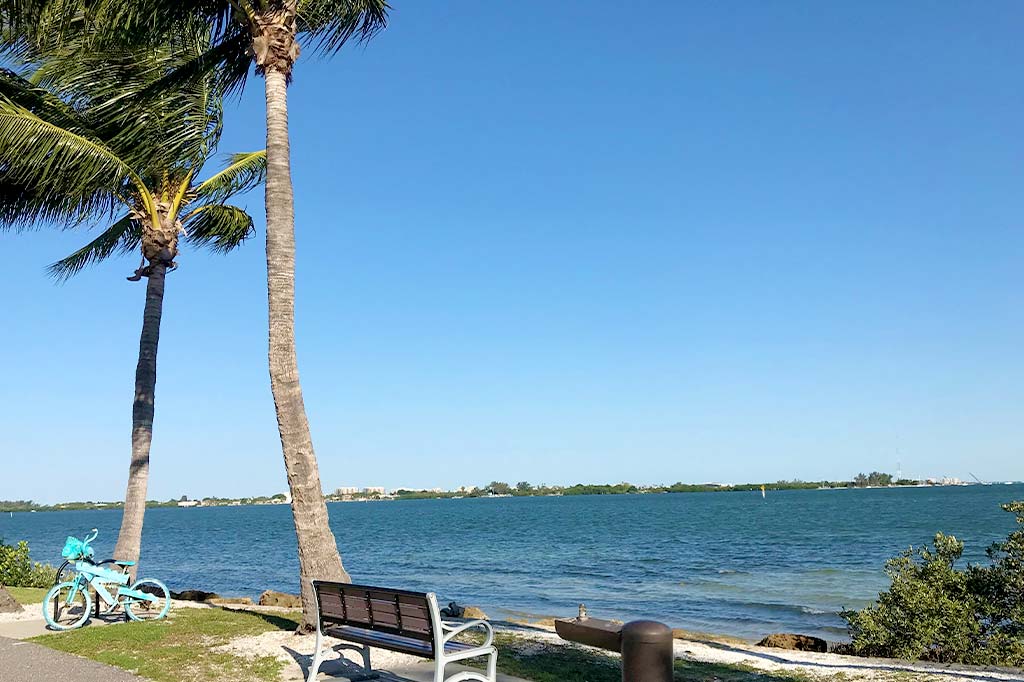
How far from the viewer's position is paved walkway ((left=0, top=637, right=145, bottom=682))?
7.45m

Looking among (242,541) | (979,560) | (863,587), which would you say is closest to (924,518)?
(979,560)

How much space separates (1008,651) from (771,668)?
9.68 feet

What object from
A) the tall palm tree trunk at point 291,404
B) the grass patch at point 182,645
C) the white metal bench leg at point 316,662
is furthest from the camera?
the tall palm tree trunk at point 291,404

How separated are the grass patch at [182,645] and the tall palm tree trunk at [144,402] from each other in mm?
2595

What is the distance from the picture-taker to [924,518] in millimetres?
68188

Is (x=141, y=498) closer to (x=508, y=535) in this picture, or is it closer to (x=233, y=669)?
(x=233, y=669)

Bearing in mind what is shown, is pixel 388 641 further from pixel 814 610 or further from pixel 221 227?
pixel 814 610

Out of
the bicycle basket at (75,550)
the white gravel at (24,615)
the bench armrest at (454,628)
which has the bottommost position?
the white gravel at (24,615)

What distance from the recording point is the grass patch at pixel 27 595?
13.3 meters

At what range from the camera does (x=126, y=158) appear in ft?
40.8

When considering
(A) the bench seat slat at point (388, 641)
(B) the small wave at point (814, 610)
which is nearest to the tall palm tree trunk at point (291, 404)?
(A) the bench seat slat at point (388, 641)

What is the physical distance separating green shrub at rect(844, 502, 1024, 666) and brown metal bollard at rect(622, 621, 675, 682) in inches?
232

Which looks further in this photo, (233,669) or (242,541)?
(242,541)

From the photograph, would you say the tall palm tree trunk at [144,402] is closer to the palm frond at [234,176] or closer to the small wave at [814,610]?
the palm frond at [234,176]
